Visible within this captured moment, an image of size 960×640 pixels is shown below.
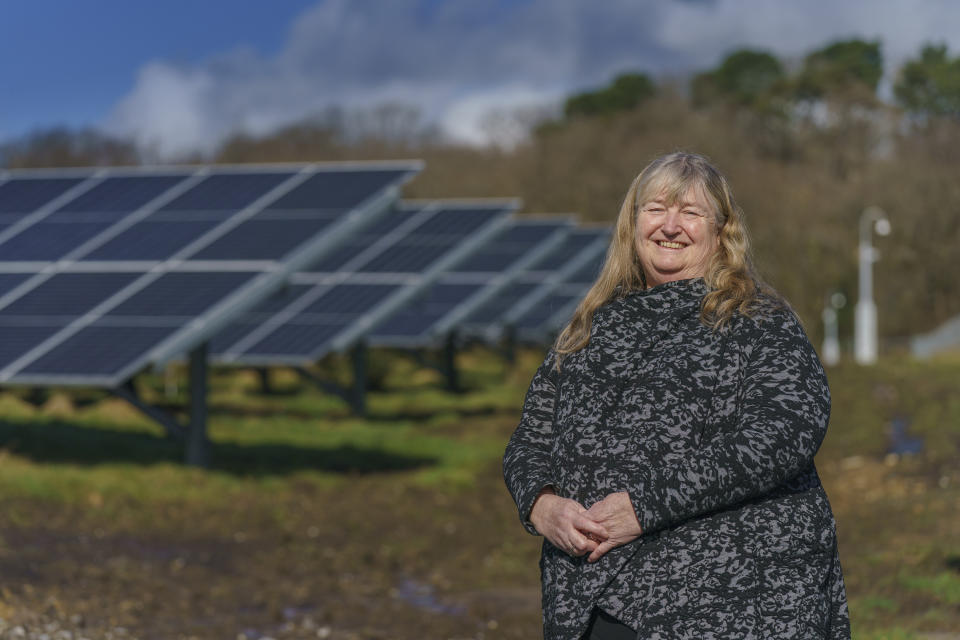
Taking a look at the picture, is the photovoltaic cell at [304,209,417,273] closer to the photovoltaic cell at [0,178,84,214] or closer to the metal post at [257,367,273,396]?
the metal post at [257,367,273,396]

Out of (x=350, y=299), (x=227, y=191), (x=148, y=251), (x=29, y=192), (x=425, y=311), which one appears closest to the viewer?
(x=148, y=251)

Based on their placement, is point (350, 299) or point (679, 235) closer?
point (679, 235)

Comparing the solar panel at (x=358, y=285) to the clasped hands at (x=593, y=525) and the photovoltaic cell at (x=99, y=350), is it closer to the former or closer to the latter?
the photovoltaic cell at (x=99, y=350)

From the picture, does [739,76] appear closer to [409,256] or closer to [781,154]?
[781,154]

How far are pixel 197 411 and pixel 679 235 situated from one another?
9.18m

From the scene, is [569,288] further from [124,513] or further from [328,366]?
[124,513]

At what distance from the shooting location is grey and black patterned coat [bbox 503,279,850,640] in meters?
3.05

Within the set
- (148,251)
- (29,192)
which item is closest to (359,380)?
(29,192)

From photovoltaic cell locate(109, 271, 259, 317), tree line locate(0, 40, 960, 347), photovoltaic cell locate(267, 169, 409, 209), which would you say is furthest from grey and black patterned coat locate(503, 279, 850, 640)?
tree line locate(0, 40, 960, 347)

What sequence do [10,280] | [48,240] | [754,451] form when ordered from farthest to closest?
[48,240], [10,280], [754,451]

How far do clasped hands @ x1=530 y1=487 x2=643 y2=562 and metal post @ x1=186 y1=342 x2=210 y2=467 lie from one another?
919 cm

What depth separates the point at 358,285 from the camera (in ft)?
57.8

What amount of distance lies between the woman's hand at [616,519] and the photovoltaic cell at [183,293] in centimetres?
847

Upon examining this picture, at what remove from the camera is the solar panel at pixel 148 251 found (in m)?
11.0
